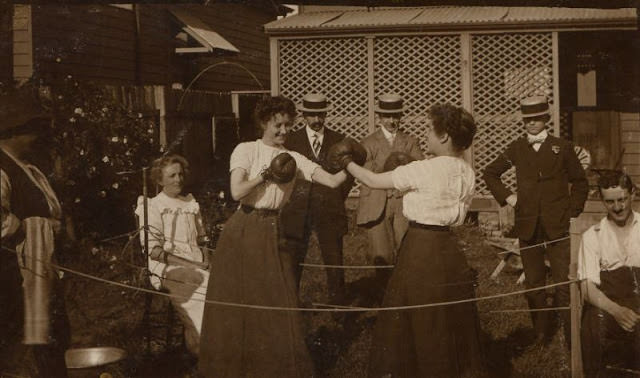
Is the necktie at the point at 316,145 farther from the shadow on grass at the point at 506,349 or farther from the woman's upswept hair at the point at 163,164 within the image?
the shadow on grass at the point at 506,349

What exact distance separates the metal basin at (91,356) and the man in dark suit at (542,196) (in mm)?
3066

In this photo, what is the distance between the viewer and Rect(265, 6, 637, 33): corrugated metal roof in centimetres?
955

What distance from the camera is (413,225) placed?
4441 millimetres

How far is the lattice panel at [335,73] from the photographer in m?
10.7

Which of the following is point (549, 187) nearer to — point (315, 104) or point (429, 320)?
point (429, 320)

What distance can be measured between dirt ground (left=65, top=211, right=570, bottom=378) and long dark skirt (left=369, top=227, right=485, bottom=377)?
87 centimetres

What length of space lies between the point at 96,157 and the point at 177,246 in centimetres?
140

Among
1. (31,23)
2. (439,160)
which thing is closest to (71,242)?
(439,160)

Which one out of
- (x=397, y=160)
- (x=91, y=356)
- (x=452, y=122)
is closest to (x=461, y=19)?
(x=397, y=160)

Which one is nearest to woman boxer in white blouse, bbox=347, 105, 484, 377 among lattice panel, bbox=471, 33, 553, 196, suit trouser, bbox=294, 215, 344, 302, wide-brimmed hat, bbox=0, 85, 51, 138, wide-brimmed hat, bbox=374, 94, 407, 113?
wide-brimmed hat, bbox=374, 94, 407, 113

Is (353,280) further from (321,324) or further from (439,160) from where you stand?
(439,160)

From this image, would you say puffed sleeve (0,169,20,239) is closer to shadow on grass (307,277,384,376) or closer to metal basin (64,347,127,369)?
metal basin (64,347,127,369)

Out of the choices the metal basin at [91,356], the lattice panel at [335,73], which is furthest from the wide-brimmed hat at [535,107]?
the lattice panel at [335,73]

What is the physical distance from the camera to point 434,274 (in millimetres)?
4387
